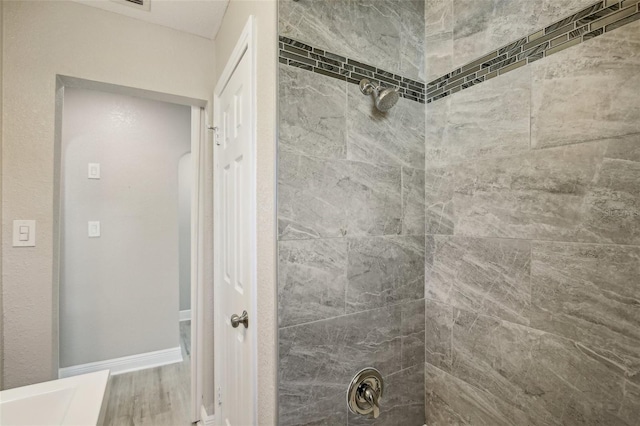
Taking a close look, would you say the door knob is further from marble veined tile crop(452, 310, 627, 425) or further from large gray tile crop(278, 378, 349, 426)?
marble veined tile crop(452, 310, 627, 425)

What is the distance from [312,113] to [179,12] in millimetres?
1232

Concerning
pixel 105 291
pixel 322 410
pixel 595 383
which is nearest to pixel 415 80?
pixel 595 383

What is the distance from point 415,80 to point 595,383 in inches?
49.0

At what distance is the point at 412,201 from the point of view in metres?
1.32

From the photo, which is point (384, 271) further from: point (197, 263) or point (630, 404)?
point (197, 263)

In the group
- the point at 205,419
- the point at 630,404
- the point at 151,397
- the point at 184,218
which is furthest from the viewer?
the point at 184,218

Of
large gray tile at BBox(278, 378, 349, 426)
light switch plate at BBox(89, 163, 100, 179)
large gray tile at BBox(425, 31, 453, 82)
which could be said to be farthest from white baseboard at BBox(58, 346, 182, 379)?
large gray tile at BBox(425, 31, 453, 82)

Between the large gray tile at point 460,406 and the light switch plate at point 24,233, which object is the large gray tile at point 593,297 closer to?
the large gray tile at point 460,406

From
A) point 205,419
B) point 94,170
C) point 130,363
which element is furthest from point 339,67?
point 130,363

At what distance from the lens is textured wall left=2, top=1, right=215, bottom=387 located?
55.9 inches

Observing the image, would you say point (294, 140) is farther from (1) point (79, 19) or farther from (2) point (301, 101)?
(1) point (79, 19)

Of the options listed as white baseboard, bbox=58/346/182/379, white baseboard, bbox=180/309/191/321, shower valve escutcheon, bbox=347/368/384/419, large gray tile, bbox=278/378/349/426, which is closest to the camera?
large gray tile, bbox=278/378/349/426

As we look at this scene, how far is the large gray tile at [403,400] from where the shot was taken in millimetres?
1232

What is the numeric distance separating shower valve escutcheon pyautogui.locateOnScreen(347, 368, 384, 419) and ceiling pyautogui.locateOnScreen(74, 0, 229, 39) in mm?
1939
